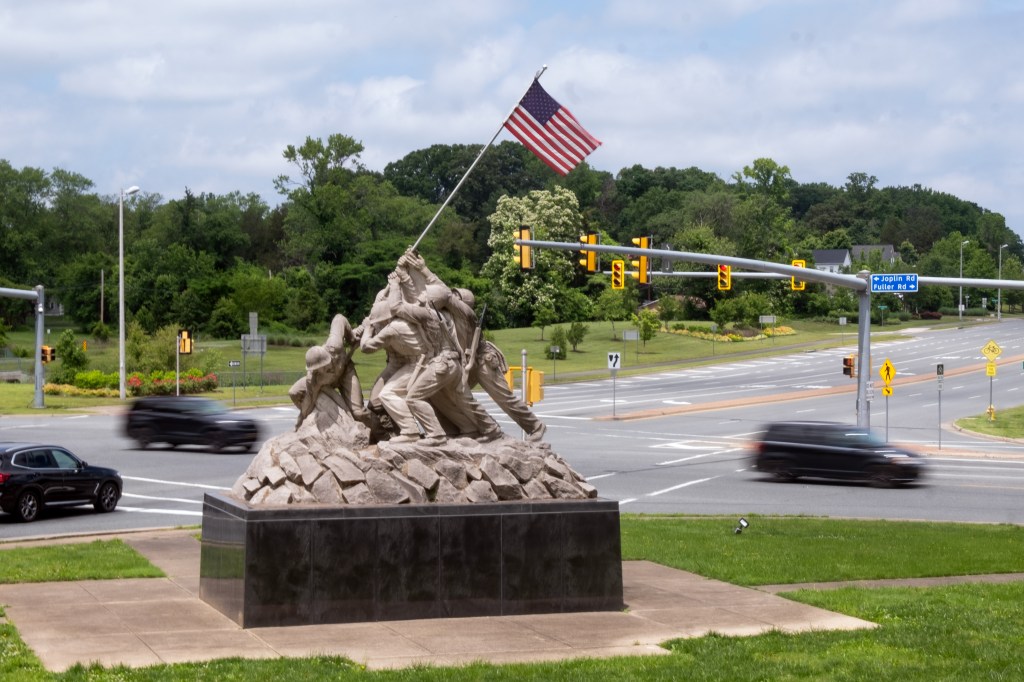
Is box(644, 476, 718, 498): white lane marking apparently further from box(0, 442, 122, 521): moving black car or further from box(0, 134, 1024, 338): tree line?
box(0, 134, 1024, 338): tree line

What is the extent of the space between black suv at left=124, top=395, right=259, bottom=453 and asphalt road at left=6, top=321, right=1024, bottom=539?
538 mm

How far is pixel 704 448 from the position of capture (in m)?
40.6

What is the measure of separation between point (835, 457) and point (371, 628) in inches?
862

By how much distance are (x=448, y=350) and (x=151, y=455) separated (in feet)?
72.1

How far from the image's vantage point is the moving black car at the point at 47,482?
75.8ft

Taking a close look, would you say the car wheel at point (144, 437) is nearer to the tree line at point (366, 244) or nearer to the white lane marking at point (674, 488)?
the white lane marking at point (674, 488)

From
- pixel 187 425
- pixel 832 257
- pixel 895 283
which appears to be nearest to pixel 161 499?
pixel 187 425

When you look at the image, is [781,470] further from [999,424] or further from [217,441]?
[999,424]

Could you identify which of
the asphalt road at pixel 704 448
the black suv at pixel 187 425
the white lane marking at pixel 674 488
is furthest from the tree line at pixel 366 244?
the white lane marking at pixel 674 488

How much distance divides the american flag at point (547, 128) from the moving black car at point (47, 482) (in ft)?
33.1

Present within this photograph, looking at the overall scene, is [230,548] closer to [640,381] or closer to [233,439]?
[233,439]

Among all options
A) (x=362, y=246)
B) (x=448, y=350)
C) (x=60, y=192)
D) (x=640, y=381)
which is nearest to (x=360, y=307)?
(x=362, y=246)

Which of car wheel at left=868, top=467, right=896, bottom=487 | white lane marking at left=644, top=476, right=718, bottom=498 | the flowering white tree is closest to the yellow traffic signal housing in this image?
white lane marking at left=644, top=476, right=718, bottom=498

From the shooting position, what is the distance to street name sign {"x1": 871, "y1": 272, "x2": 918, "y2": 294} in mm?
33594
